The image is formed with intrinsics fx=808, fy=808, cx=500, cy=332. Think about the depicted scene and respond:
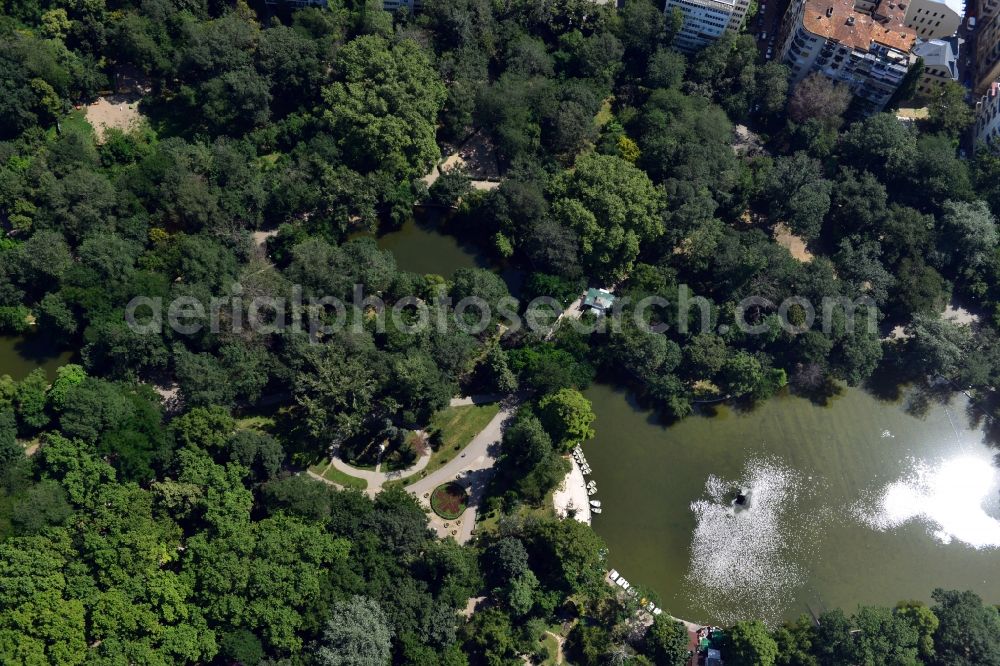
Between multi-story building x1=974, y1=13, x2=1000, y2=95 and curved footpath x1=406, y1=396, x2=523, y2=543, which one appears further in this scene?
multi-story building x1=974, y1=13, x2=1000, y2=95

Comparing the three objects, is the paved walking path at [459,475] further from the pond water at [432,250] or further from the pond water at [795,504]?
the pond water at [432,250]

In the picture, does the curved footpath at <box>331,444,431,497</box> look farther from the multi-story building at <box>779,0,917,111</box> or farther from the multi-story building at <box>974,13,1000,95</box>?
the multi-story building at <box>974,13,1000,95</box>

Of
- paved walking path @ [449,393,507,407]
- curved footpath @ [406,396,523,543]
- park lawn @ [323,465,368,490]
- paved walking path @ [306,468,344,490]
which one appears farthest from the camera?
paved walking path @ [449,393,507,407]

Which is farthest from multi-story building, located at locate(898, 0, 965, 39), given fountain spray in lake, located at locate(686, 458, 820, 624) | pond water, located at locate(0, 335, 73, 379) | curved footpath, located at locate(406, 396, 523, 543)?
pond water, located at locate(0, 335, 73, 379)

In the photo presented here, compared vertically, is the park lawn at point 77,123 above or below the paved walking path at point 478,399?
above

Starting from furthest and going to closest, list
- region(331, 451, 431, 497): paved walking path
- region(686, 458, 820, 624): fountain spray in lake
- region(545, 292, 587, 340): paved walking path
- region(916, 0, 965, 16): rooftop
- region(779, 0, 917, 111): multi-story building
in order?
region(916, 0, 965, 16): rooftop
region(779, 0, 917, 111): multi-story building
region(545, 292, 587, 340): paved walking path
region(331, 451, 431, 497): paved walking path
region(686, 458, 820, 624): fountain spray in lake

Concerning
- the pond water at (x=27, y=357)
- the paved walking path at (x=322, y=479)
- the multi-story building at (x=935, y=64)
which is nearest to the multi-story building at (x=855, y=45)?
the multi-story building at (x=935, y=64)

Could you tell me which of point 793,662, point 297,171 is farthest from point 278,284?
point 793,662
